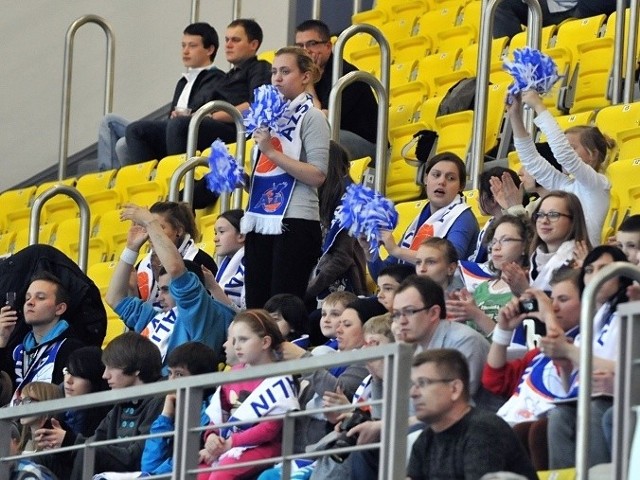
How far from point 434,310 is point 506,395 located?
33 centimetres

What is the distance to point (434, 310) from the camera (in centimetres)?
540

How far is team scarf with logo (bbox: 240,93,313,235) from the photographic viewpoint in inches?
262

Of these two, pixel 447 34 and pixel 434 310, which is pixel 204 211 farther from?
pixel 434 310

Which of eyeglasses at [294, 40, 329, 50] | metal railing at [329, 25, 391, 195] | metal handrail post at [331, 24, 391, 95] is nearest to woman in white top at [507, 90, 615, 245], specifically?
metal railing at [329, 25, 391, 195]

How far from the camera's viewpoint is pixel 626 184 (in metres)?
6.79

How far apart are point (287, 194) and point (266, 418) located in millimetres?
2235

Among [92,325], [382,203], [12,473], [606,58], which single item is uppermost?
[606,58]

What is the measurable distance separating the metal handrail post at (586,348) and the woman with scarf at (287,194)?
2532 mm

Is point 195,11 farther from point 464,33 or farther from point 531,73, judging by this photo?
point 531,73

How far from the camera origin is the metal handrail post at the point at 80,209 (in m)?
7.98

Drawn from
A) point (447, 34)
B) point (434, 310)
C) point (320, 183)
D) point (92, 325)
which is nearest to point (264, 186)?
A: point (320, 183)

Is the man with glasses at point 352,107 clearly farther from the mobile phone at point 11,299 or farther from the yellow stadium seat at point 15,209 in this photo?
the yellow stadium seat at point 15,209

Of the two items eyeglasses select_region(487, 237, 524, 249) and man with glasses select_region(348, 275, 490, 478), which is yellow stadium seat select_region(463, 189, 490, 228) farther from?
man with glasses select_region(348, 275, 490, 478)

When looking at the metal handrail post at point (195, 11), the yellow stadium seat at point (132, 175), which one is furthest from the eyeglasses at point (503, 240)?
the metal handrail post at point (195, 11)
